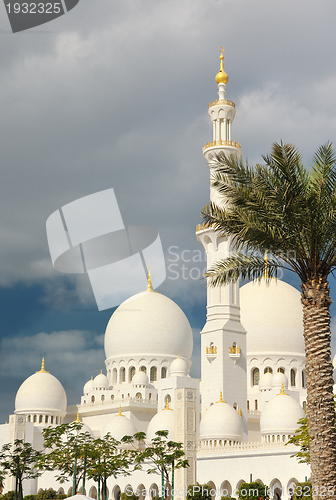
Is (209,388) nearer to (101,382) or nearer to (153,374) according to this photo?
(153,374)

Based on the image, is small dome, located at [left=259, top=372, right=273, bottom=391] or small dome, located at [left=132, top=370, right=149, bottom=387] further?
small dome, located at [left=132, top=370, right=149, bottom=387]

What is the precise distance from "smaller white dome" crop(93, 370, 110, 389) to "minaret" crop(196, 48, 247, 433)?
46.0 feet

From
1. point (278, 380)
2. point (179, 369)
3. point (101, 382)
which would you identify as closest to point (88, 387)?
point (101, 382)

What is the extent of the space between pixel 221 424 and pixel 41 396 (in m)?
17.9

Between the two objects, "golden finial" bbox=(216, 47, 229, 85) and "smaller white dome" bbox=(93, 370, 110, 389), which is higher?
"golden finial" bbox=(216, 47, 229, 85)

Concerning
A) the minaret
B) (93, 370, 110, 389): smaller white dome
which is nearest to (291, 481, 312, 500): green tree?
the minaret

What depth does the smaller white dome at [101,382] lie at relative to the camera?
179 feet

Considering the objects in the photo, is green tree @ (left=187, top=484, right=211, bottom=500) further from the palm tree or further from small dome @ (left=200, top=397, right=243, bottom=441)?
the palm tree

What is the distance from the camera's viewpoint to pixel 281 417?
40.6 meters

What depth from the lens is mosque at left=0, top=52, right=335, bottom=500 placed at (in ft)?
128

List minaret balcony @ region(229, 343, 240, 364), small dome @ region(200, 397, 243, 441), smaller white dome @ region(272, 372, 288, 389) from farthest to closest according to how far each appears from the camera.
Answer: smaller white dome @ region(272, 372, 288, 389), minaret balcony @ region(229, 343, 240, 364), small dome @ region(200, 397, 243, 441)

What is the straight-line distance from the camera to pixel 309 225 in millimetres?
15250

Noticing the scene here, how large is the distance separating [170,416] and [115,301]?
A: 10.5 m

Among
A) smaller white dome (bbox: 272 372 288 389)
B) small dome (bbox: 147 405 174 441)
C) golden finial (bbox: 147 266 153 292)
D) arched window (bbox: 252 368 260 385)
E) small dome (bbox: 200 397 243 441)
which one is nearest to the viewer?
small dome (bbox: 200 397 243 441)
